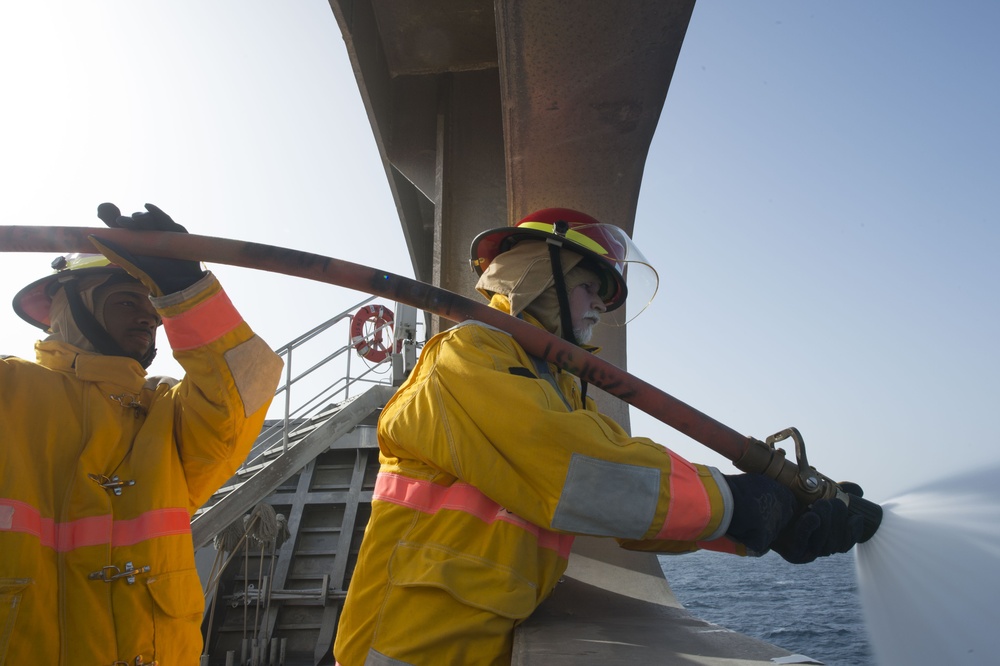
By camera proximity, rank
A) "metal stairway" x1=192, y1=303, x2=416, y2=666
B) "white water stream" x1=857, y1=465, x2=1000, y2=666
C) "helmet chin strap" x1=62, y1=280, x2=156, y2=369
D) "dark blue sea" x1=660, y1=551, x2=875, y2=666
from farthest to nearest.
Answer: "dark blue sea" x1=660, y1=551, x2=875, y2=666
"metal stairway" x1=192, y1=303, x2=416, y2=666
"helmet chin strap" x1=62, y1=280, x2=156, y2=369
"white water stream" x1=857, y1=465, x2=1000, y2=666

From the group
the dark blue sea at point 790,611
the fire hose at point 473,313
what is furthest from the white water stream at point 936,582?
the dark blue sea at point 790,611

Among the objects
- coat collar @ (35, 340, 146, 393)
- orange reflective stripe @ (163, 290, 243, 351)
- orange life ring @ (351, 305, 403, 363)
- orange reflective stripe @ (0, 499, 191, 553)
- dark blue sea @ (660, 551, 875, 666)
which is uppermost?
orange life ring @ (351, 305, 403, 363)

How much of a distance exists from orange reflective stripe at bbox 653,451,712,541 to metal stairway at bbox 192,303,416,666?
5.46 meters

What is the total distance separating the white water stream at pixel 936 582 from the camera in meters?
1.52

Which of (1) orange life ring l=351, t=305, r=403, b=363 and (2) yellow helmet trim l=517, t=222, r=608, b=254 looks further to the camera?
(1) orange life ring l=351, t=305, r=403, b=363

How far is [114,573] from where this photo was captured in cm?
205

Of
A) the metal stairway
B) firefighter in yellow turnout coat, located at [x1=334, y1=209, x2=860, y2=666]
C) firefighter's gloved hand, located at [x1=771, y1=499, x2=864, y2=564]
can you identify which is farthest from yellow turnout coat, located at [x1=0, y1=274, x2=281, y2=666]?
the metal stairway

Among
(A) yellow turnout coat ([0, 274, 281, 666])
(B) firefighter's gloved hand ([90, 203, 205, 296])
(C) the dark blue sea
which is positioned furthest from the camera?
(C) the dark blue sea

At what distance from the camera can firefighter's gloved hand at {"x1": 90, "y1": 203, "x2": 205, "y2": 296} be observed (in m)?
2.11

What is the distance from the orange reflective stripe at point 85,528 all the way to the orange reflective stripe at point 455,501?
872mm

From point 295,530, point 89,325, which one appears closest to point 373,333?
point 295,530

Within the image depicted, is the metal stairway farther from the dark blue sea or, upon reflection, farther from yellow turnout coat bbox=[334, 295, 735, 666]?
yellow turnout coat bbox=[334, 295, 735, 666]

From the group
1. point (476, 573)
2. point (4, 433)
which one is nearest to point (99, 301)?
point (4, 433)

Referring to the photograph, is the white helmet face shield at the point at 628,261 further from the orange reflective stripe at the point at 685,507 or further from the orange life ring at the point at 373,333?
the orange life ring at the point at 373,333
